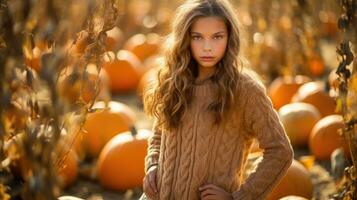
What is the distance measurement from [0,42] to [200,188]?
3.45 ft

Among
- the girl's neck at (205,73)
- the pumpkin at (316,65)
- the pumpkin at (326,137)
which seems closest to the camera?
the girl's neck at (205,73)

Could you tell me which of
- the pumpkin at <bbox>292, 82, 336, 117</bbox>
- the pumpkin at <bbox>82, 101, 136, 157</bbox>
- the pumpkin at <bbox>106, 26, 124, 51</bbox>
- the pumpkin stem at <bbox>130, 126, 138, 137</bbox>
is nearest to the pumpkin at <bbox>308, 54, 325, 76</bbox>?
the pumpkin at <bbox>292, 82, 336, 117</bbox>

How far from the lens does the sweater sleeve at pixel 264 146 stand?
2.60 m

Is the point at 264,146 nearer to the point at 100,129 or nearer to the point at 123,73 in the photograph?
the point at 100,129

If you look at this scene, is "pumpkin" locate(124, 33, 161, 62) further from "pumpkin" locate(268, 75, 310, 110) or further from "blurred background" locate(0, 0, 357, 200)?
"pumpkin" locate(268, 75, 310, 110)

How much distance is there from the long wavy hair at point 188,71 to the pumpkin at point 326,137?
5.97 feet

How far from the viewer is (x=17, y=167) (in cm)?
371

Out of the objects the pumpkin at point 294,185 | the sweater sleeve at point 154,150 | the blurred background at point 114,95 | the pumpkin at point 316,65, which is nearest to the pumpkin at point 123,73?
the blurred background at point 114,95

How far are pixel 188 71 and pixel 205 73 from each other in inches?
3.0

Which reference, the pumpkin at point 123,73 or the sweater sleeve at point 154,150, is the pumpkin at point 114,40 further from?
the sweater sleeve at point 154,150

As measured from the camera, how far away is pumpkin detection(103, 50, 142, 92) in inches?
243

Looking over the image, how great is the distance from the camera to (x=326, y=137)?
4332 millimetres

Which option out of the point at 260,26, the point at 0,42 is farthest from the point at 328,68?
the point at 0,42

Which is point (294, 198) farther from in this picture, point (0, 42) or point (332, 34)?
point (332, 34)
